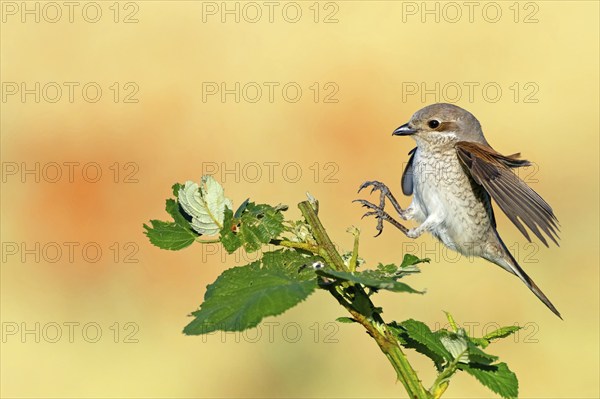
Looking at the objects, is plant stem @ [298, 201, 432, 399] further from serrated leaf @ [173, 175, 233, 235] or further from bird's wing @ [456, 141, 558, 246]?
bird's wing @ [456, 141, 558, 246]

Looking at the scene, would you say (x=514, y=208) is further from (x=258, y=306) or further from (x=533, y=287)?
(x=258, y=306)

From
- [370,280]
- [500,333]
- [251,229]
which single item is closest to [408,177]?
[500,333]

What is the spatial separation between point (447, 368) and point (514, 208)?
195cm

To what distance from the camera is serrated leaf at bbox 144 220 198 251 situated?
1380mm

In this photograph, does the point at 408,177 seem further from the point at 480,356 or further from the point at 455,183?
the point at 480,356

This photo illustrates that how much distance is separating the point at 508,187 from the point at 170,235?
2.20 metres

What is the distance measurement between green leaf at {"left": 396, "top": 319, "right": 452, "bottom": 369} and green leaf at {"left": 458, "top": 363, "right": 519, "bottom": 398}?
5 cm

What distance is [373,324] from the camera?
3.95ft

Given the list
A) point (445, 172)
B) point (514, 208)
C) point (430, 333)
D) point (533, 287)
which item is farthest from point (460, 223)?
point (430, 333)

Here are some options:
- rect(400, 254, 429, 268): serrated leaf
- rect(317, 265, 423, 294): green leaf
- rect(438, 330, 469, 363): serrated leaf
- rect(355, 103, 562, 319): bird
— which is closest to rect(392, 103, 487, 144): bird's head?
rect(355, 103, 562, 319): bird

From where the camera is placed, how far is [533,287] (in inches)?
151

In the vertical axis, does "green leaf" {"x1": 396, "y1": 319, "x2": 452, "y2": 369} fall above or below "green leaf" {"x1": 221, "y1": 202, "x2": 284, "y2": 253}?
below

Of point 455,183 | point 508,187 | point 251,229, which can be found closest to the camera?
point 251,229

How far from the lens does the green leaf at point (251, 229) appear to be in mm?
1293
